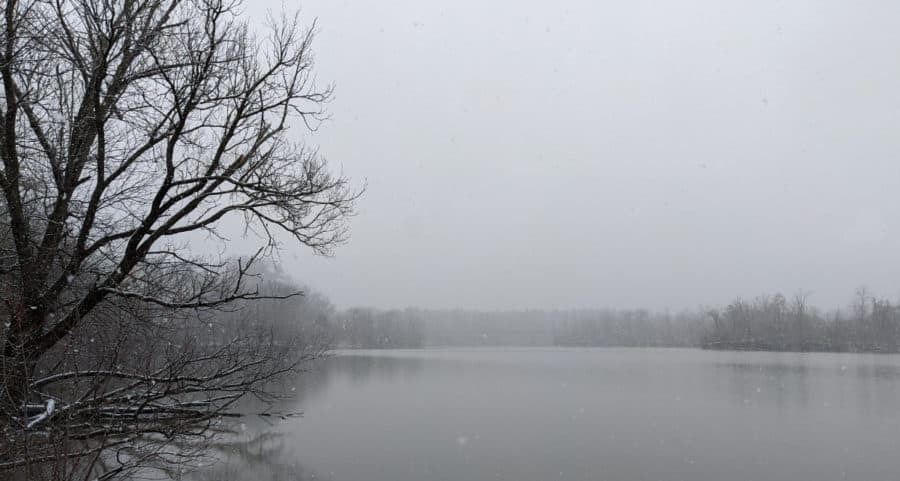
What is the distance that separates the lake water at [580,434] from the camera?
1264 cm

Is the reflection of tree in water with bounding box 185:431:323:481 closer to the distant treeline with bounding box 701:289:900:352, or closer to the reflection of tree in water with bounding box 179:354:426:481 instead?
the reflection of tree in water with bounding box 179:354:426:481

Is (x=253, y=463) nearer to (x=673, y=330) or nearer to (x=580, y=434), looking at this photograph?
(x=580, y=434)

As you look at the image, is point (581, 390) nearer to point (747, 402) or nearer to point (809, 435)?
point (747, 402)

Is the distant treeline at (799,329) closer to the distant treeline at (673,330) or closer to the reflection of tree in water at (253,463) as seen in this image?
the distant treeline at (673,330)

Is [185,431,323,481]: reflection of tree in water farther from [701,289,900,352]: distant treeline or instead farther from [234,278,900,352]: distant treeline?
[701,289,900,352]: distant treeline

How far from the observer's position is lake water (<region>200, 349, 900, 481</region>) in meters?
12.6

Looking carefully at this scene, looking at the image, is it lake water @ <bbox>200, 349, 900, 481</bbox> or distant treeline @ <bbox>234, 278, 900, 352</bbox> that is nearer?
lake water @ <bbox>200, 349, 900, 481</bbox>

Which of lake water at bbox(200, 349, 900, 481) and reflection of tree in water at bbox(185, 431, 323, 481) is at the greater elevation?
reflection of tree in water at bbox(185, 431, 323, 481)

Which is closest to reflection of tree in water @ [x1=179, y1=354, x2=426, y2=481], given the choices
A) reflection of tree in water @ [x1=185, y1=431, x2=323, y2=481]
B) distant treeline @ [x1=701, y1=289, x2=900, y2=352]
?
reflection of tree in water @ [x1=185, y1=431, x2=323, y2=481]

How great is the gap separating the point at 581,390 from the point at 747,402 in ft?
23.4

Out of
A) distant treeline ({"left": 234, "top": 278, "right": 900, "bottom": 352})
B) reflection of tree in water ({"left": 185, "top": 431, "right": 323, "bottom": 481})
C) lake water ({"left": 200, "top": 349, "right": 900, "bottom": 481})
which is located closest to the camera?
reflection of tree in water ({"left": 185, "top": 431, "right": 323, "bottom": 481})

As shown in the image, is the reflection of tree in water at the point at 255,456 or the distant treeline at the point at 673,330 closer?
the reflection of tree in water at the point at 255,456

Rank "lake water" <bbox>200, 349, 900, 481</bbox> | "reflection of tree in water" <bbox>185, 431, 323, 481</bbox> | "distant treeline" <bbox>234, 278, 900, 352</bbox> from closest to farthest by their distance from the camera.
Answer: "reflection of tree in water" <bbox>185, 431, 323, 481</bbox>, "lake water" <bbox>200, 349, 900, 481</bbox>, "distant treeline" <bbox>234, 278, 900, 352</bbox>

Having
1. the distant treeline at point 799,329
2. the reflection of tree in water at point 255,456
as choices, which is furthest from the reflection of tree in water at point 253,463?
the distant treeline at point 799,329
